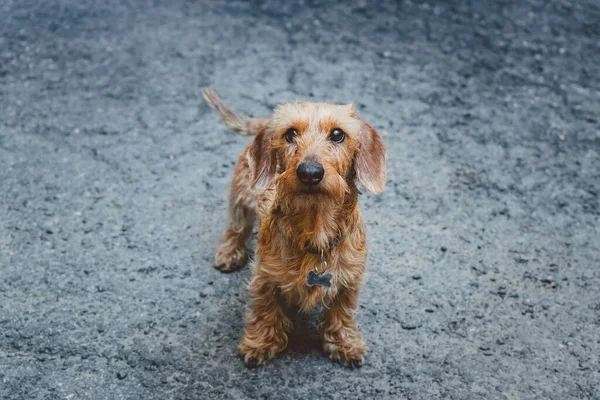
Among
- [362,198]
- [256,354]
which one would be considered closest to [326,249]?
[256,354]

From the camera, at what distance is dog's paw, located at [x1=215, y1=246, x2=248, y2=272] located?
158 inches

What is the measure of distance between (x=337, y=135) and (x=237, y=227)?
120cm

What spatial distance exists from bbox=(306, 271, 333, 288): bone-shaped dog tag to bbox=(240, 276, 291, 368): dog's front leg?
25cm

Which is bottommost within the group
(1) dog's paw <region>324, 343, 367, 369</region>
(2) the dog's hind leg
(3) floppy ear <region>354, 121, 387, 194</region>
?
(1) dog's paw <region>324, 343, 367, 369</region>

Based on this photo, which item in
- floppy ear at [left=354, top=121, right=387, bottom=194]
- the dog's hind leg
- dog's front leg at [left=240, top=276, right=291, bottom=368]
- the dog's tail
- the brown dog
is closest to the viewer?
the brown dog

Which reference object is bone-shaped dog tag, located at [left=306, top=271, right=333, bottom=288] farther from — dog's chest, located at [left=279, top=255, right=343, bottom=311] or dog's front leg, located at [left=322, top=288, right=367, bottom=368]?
dog's front leg, located at [left=322, top=288, right=367, bottom=368]

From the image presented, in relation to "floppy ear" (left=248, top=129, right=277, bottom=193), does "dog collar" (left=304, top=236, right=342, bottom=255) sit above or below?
below

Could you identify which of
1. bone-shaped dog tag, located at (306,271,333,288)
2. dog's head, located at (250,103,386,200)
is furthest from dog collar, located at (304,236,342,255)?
dog's head, located at (250,103,386,200)

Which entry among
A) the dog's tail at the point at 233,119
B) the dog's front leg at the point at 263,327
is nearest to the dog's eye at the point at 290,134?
the dog's front leg at the point at 263,327

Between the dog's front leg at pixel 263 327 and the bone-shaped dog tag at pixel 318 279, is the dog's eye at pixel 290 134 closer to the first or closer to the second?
the bone-shaped dog tag at pixel 318 279

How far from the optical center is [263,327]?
3.42 metres

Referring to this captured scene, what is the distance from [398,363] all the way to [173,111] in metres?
2.94

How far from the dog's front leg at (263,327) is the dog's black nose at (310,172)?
2.46 ft

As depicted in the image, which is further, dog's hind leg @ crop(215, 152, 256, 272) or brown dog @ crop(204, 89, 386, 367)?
dog's hind leg @ crop(215, 152, 256, 272)
